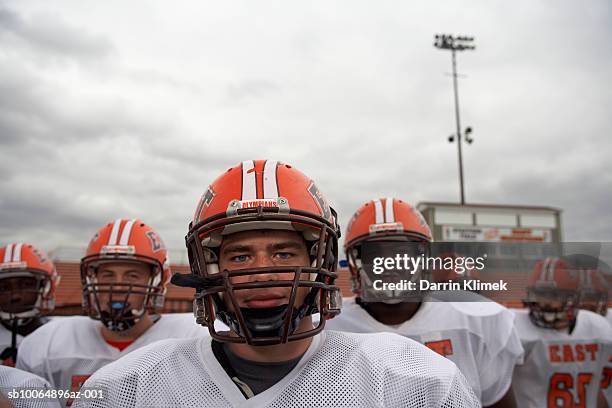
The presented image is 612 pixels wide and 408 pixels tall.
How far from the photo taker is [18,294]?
3.46 meters

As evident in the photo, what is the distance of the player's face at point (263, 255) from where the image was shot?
158cm

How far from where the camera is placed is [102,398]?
147cm

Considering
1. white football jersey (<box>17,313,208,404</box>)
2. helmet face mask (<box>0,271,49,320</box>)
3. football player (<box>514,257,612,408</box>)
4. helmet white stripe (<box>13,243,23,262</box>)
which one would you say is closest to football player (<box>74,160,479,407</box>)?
white football jersey (<box>17,313,208,404</box>)

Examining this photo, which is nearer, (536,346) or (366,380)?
(366,380)

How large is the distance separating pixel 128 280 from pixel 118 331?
299 millimetres

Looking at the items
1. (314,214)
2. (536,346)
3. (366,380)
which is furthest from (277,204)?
(536,346)

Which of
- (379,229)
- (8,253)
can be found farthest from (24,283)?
(379,229)

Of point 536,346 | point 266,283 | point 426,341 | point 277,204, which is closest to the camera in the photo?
point 266,283

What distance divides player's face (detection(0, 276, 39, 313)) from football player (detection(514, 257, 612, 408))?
141 inches

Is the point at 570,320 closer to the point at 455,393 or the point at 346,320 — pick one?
the point at 346,320

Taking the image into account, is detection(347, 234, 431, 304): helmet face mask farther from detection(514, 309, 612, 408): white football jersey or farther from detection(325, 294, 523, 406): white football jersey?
detection(514, 309, 612, 408): white football jersey

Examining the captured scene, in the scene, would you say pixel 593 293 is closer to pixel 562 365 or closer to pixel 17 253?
pixel 562 365

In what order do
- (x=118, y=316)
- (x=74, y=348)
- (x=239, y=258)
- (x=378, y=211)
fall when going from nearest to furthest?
(x=239, y=258) < (x=118, y=316) < (x=74, y=348) < (x=378, y=211)

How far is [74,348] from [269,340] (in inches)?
73.7
